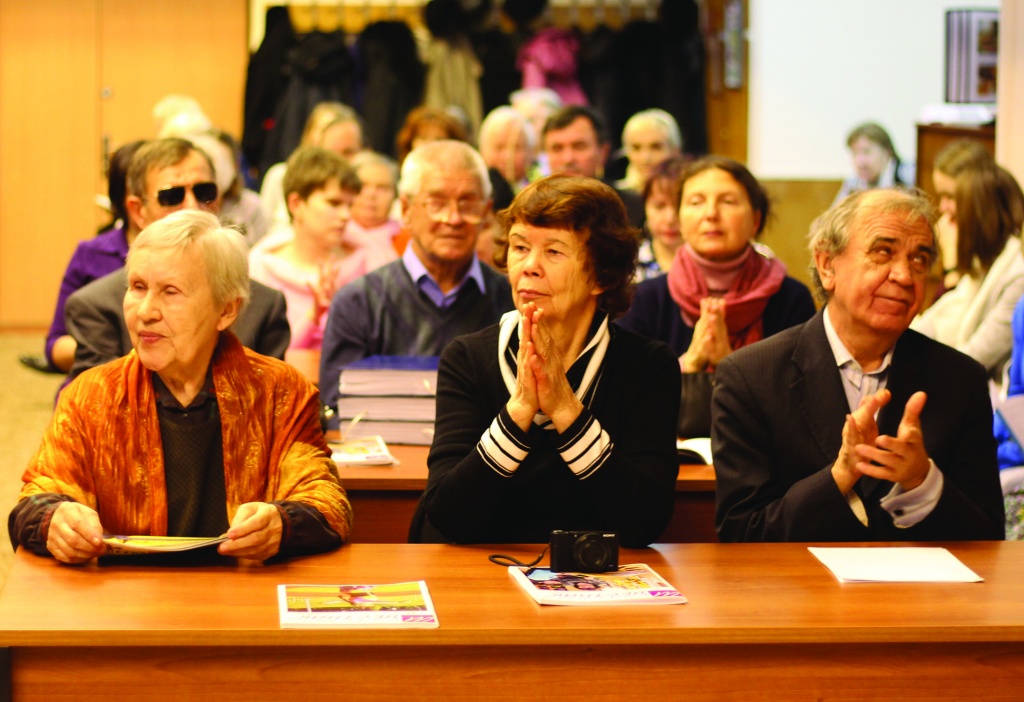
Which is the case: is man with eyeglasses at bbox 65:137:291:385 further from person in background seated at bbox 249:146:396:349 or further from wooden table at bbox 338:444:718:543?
person in background seated at bbox 249:146:396:349

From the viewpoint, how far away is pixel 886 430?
2.60m

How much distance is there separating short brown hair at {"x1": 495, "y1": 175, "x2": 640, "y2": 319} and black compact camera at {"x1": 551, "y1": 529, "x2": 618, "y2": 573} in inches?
22.3

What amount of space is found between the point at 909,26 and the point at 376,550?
8.85 metres

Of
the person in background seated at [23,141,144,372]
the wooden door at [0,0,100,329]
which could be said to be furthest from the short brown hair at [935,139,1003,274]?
the wooden door at [0,0,100,329]

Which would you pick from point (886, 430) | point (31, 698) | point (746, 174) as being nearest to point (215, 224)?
point (31, 698)

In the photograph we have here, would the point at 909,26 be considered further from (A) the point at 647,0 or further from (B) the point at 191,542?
(B) the point at 191,542

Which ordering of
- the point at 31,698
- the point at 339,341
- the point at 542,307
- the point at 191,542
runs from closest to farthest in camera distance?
the point at 31,698 → the point at 191,542 → the point at 542,307 → the point at 339,341

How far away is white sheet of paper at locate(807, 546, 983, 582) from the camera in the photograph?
2.19 meters

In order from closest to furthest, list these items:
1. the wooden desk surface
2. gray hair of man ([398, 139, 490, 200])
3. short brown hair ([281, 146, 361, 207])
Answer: the wooden desk surface
gray hair of man ([398, 139, 490, 200])
short brown hair ([281, 146, 361, 207])

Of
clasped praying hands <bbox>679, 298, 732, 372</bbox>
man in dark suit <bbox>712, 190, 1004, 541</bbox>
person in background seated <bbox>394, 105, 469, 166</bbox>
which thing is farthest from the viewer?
person in background seated <bbox>394, 105, 469, 166</bbox>

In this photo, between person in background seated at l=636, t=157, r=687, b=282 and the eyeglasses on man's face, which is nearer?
the eyeglasses on man's face

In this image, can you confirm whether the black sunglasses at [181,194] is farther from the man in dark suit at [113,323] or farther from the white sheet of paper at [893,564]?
the white sheet of paper at [893,564]

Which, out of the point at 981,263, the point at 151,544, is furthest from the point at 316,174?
the point at 151,544

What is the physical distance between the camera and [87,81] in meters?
9.91
